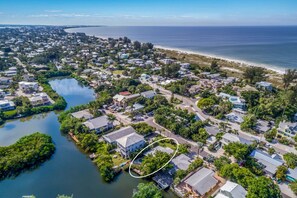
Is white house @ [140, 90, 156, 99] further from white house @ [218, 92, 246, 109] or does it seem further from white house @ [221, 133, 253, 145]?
white house @ [221, 133, 253, 145]

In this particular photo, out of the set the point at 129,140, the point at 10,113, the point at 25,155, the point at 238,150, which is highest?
the point at 238,150

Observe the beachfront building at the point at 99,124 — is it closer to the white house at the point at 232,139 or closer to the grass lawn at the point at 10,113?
the grass lawn at the point at 10,113

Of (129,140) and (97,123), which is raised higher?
(129,140)

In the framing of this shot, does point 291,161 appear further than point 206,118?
No

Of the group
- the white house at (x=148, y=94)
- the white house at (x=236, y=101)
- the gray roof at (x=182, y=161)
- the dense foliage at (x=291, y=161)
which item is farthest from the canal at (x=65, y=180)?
the white house at (x=236, y=101)

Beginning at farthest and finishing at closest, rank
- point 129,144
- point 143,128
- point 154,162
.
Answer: point 143,128, point 129,144, point 154,162

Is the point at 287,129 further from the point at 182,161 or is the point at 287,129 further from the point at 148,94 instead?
the point at 148,94

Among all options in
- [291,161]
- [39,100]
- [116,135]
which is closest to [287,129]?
[291,161]
